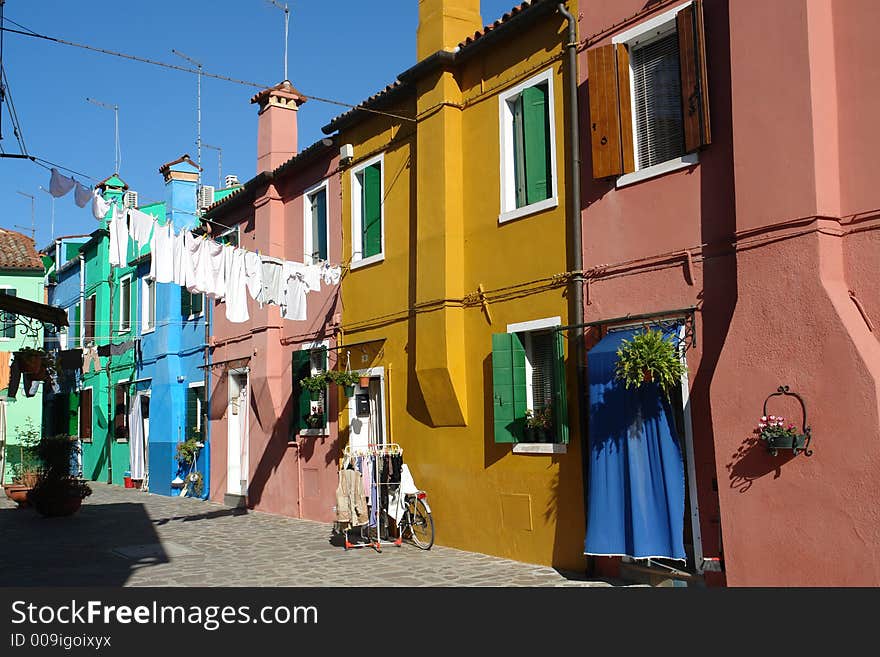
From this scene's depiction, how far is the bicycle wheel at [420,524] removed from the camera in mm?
12484

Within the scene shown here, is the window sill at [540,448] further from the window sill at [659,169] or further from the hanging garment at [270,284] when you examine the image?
the hanging garment at [270,284]

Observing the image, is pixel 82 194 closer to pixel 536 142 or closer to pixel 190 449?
pixel 536 142

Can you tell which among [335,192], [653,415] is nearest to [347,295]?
[335,192]

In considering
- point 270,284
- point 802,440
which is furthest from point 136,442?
point 802,440

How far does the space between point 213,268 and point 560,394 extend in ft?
18.4

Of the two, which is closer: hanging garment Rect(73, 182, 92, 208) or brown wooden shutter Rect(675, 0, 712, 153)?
brown wooden shutter Rect(675, 0, 712, 153)

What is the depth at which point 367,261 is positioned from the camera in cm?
1458

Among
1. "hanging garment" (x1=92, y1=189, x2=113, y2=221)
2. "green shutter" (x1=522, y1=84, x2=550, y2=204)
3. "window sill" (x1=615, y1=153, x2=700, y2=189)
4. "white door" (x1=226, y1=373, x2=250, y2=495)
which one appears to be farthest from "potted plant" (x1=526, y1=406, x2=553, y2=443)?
"white door" (x1=226, y1=373, x2=250, y2=495)

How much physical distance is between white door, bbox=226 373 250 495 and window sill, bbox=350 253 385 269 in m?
5.69

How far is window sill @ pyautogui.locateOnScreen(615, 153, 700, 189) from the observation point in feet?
29.4

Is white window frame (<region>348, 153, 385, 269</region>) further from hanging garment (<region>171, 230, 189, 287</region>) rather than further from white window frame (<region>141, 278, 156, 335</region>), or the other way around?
white window frame (<region>141, 278, 156, 335</region>)

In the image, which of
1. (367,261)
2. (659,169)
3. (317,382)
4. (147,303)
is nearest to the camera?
(659,169)

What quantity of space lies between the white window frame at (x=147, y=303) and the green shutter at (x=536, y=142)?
15.8 metres

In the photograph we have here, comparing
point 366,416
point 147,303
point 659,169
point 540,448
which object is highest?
point 147,303
